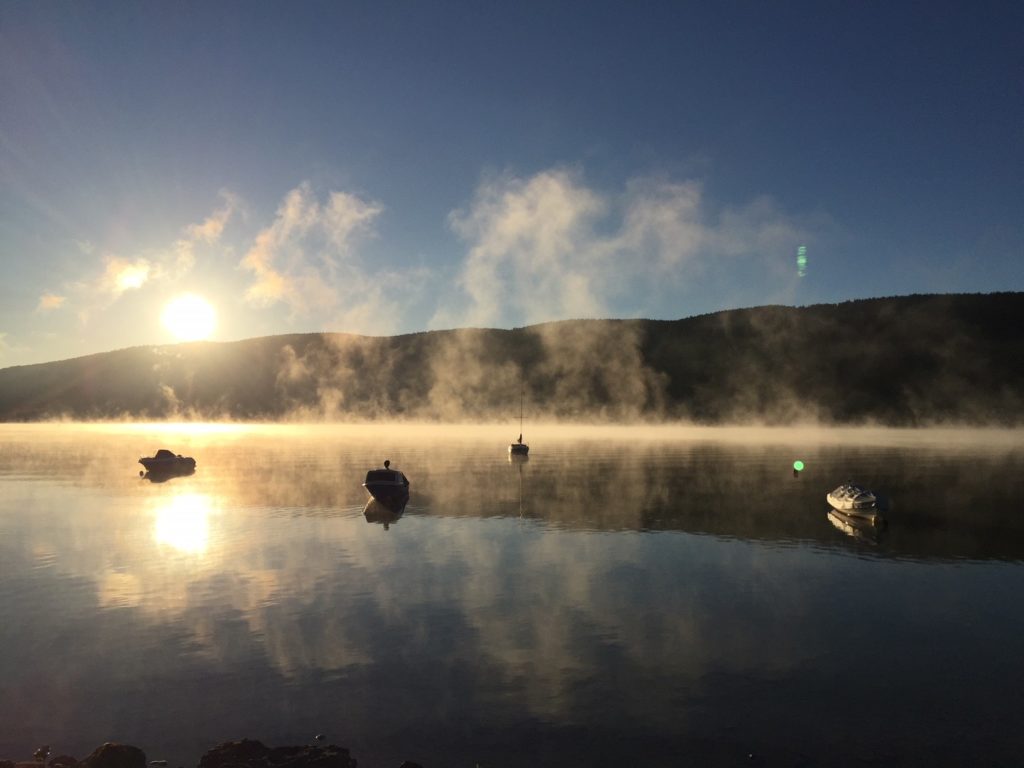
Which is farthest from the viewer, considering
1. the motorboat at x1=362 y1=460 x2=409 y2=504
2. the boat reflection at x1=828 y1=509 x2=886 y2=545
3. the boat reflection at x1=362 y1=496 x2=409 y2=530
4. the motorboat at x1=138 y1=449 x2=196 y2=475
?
the motorboat at x1=138 y1=449 x2=196 y2=475

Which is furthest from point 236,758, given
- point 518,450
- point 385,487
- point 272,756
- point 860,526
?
point 518,450

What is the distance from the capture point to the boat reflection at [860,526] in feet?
153

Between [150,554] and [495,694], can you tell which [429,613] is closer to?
[495,694]

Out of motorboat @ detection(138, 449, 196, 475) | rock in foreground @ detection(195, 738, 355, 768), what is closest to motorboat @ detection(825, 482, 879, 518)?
rock in foreground @ detection(195, 738, 355, 768)

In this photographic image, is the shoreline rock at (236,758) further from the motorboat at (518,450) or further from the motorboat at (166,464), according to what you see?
the motorboat at (518,450)

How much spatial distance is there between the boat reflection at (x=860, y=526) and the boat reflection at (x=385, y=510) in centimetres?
3292

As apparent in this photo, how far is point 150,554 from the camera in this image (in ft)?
133

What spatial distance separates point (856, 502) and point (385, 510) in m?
37.9

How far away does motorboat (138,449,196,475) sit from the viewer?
97250mm

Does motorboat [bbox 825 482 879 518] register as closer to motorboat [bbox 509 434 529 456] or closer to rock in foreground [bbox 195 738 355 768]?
rock in foreground [bbox 195 738 355 768]

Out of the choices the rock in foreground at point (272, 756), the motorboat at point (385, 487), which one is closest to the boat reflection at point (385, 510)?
the motorboat at point (385, 487)

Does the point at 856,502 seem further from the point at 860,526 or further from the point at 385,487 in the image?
the point at 385,487

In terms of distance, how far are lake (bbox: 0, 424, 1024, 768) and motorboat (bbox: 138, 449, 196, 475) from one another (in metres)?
39.8

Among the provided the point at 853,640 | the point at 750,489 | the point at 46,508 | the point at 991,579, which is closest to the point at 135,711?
the point at 853,640
